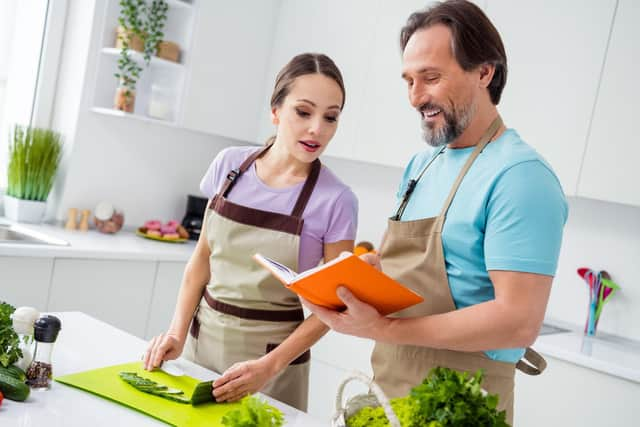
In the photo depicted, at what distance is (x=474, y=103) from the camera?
4.66 ft

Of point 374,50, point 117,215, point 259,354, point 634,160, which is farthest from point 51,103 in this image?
point 634,160

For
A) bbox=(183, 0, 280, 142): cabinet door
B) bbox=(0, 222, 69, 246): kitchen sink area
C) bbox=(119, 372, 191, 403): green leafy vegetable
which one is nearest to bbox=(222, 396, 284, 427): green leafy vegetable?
bbox=(119, 372, 191, 403): green leafy vegetable

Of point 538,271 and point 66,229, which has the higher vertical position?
point 538,271

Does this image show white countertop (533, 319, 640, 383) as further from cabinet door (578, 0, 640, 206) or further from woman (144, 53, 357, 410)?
woman (144, 53, 357, 410)

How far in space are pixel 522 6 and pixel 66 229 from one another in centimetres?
228

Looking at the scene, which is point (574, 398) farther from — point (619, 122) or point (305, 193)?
point (305, 193)

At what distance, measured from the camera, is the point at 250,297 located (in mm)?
1702

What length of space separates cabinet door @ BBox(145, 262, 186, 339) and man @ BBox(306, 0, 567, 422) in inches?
67.9

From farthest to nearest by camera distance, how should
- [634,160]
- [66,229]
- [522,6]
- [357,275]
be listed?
[66,229] → [522,6] → [634,160] → [357,275]

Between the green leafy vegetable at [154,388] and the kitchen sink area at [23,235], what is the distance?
1.55m

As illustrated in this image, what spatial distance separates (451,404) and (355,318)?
41 cm

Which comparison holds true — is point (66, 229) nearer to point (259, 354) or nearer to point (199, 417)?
point (259, 354)

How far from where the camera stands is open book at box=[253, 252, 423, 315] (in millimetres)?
1125

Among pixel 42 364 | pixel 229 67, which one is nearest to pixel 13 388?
pixel 42 364
